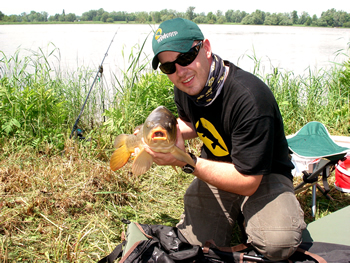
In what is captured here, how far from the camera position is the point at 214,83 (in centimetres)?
168

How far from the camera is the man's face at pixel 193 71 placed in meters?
1.68

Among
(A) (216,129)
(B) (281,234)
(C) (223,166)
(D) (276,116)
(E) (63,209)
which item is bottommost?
(E) (63,209)

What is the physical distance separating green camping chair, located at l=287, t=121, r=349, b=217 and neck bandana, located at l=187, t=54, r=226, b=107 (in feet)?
3.41

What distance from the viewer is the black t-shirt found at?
1.54 metres

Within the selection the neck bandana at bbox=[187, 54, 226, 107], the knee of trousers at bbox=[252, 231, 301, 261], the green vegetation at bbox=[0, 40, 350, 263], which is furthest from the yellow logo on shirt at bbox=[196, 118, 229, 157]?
the green vegetation at bbox=[0, 40, 350, 263]

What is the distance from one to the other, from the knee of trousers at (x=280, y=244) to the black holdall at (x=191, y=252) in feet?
0.18

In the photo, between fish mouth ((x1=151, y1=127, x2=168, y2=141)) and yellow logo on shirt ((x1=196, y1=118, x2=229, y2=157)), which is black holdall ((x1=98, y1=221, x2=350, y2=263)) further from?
fish mouth ((x1=151, y1=127, x2=168, y2=141))

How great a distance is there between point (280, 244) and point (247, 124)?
0.70 metres

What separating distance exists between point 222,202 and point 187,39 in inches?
45.5

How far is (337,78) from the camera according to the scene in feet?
14.1

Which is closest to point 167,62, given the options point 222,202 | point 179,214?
point 222,202

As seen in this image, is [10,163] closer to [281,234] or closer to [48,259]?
[48,259]

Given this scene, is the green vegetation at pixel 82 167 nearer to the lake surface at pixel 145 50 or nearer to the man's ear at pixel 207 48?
the lake surface at pixel 145 50

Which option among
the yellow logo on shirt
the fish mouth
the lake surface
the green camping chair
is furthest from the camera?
the lake surface
